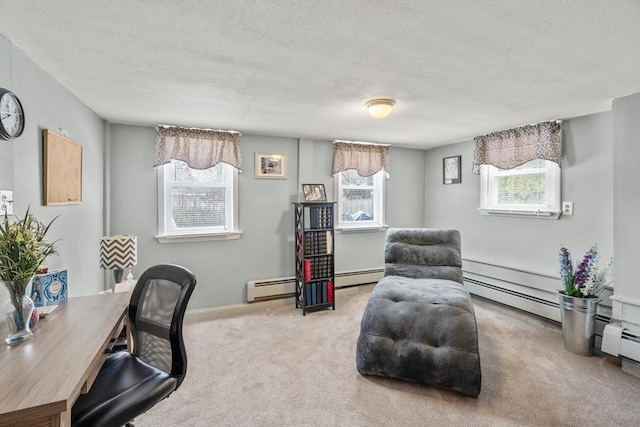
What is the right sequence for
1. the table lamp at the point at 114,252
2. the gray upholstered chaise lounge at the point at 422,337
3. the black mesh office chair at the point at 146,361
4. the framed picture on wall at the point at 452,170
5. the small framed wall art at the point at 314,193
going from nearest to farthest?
the black mesh office chair at the point at 146,361, the gray upholstered chaise lounge at the point at 422,337, the table lamp at the point at 114,252, the small framed wall art at the point at 314,193, the framed picture on wall at the point at 452,170

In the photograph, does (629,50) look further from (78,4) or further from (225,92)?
(78,4)

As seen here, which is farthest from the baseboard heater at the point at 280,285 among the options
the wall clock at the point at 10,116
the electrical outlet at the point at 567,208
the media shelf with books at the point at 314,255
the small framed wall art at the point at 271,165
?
the wall clock at the point at 10,116

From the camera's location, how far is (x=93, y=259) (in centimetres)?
281

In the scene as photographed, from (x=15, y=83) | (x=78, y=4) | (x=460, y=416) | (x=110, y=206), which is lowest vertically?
(x=460, y=416)

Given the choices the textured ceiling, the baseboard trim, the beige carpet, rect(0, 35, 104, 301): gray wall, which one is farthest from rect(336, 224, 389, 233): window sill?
rect(0, 35, 104, 301): gray wall

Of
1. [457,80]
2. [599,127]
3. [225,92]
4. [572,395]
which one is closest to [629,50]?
[457,80]

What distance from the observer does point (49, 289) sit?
172cm

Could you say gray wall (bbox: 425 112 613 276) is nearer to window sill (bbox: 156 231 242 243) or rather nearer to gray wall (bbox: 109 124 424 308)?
gray wall (bbox: 109 124 424 308)

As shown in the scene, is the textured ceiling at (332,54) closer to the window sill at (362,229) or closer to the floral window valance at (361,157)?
the floral window valance at (361,157)

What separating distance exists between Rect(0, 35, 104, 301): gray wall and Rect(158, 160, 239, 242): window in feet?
1.96

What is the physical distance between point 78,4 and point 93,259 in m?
2.23

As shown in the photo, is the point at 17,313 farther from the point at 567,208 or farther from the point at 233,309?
the point at 567,208

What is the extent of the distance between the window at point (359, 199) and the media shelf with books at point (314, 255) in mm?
634

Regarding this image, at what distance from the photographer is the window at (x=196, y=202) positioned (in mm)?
3504
